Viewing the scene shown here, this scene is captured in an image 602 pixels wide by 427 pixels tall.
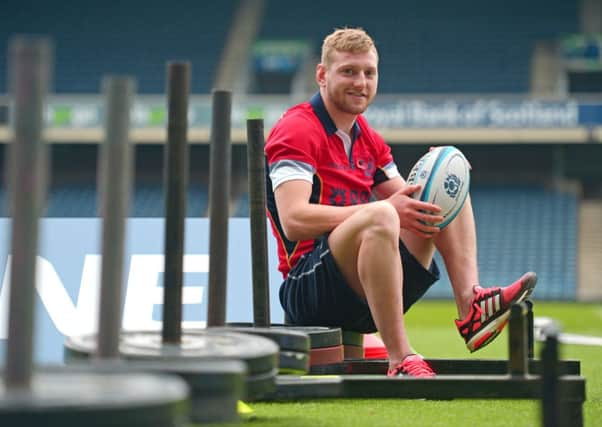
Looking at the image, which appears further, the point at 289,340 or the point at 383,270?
the point at 383,270

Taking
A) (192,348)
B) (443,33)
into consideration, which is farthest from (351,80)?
(443,33)

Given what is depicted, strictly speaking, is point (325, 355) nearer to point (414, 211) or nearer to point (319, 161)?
point (414, 211)

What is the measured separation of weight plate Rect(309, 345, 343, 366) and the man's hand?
0.45 meters

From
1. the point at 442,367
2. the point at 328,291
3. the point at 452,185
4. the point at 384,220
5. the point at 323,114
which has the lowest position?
the point at 442,367

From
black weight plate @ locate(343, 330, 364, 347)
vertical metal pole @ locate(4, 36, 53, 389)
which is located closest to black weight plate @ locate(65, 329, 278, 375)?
vertical metal pole @ locate(4, 36, 53, 389)

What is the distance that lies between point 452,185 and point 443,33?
2026cm

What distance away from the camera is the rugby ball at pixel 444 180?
3.68 meters

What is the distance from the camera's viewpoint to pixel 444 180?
3.72 m

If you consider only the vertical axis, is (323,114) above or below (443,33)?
below

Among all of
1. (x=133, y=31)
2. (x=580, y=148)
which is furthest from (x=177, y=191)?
(x=133, y=31)

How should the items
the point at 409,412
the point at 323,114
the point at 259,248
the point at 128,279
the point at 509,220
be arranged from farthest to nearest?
the point at 509,220 < the point at 128,279 < the point at 323,114 < the point at 409,412 < the point at 259,248

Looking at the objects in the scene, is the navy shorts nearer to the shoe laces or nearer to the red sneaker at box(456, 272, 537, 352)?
the red sneaker at box(456, 272, 537, 352)

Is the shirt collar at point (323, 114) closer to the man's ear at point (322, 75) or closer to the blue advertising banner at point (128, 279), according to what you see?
the man's ear at point (322, 75)

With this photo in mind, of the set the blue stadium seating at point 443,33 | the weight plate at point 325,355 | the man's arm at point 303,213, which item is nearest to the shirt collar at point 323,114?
the man's arm at point 303,213
